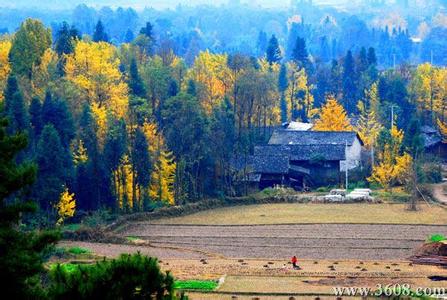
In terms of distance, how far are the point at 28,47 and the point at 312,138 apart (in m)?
15.0

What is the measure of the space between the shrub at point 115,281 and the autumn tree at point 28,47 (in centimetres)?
3621

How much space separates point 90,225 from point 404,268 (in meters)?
13.9

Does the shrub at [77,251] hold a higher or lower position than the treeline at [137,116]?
lower

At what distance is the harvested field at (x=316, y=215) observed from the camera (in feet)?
135

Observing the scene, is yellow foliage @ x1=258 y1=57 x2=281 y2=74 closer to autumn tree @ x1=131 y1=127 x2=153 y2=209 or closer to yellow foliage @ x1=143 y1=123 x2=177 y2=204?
yellow foliage @ x1=143 y1=123 x2=177 y2=204

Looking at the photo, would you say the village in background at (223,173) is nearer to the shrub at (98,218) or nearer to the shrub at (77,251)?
the shrub at (98,218)

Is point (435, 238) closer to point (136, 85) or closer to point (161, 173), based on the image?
point (161, 173)

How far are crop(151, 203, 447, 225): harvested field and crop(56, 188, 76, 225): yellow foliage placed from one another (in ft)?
11.1

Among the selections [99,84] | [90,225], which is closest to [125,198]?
[90,225]

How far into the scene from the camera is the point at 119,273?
650 inches

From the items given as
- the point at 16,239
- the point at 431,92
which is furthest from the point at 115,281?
the point at 431,92

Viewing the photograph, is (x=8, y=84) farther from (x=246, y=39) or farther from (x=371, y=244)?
(x=246, y=39)

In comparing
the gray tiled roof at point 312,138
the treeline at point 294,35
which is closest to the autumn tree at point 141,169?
the gray tiled roof at point 312,138

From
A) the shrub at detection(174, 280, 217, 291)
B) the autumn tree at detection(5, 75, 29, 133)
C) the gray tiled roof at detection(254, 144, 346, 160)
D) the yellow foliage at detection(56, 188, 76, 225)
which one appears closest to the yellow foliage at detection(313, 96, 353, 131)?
the gray tiled roof at detection(254, 144, 346, 160)
